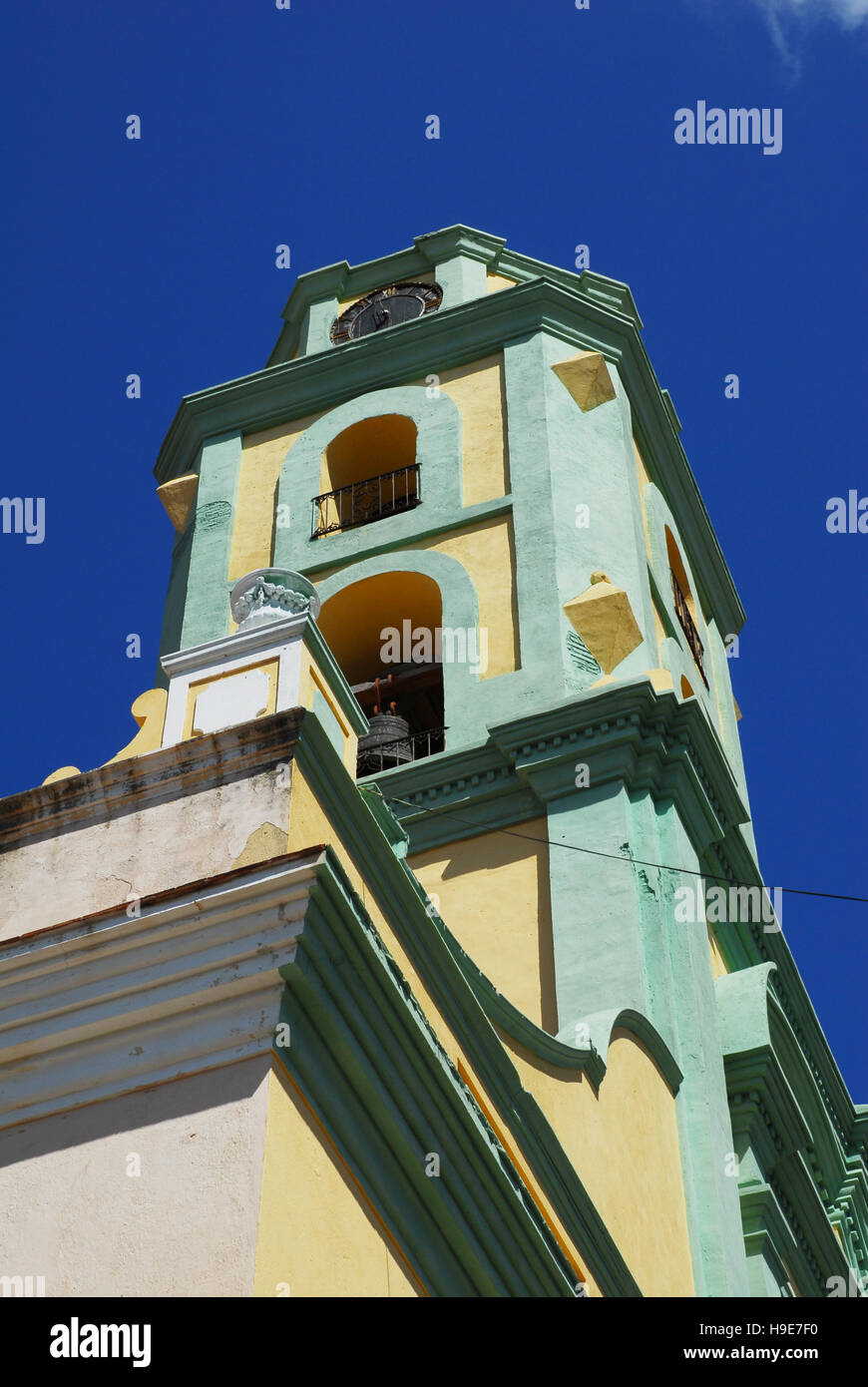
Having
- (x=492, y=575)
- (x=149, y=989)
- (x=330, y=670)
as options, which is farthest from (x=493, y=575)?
(x=149, y=989)

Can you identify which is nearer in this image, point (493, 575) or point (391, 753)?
point (391, 753)

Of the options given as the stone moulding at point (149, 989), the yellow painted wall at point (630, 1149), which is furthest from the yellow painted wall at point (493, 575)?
the stone moulding at point (149, 989)

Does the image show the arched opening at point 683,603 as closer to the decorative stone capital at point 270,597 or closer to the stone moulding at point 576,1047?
the stone moulding at point 576,1047

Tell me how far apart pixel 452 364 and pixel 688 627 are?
347 centimetres

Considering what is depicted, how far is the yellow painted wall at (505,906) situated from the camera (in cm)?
1464

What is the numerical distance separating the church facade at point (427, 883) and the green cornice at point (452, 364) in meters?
0.05

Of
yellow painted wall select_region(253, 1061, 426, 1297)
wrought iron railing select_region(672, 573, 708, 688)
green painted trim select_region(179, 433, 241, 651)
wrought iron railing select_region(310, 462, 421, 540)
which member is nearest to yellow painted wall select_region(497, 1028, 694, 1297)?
yellow painted wall select_region(253, 1061, 426, 1297)

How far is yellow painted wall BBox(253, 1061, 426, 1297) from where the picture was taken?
6.81 m

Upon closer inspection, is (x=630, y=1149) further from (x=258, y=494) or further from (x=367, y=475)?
(x=367, y=475)

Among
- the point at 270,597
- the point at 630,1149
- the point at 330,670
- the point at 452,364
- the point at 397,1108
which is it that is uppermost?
the point at 452,364

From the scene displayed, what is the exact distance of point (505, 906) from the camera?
15.2 m

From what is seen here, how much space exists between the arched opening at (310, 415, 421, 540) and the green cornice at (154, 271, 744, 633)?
0.47 meters

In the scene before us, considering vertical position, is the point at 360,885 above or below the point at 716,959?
below

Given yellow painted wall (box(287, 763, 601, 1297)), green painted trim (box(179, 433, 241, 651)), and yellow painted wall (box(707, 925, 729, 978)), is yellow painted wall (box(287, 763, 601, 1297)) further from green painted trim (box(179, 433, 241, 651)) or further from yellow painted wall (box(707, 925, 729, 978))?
green painted trim (box(179, 433, 241, 651))
